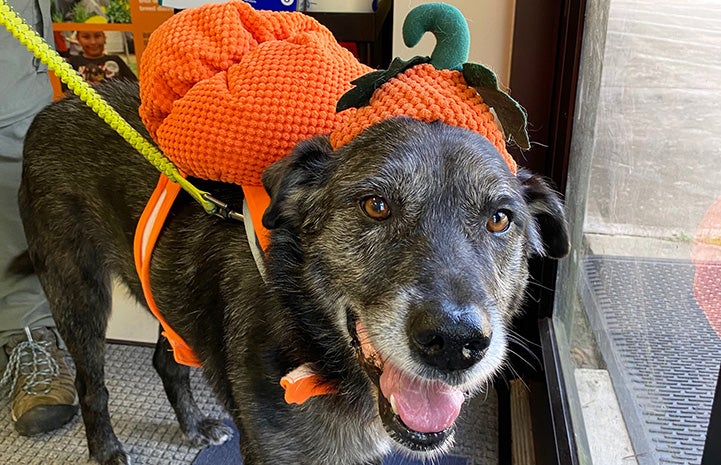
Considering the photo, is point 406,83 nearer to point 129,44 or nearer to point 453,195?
point 453,195

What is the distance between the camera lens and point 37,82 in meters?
2.25

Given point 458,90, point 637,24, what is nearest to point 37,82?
point 458,90

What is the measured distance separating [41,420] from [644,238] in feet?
5.90

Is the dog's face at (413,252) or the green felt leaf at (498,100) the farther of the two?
the green felt leaf at (498,100)

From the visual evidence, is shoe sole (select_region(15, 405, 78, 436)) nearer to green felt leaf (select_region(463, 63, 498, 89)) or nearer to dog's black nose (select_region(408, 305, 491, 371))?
dog's black nose (select_region(408, 305, 491, 371))

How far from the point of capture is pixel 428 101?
115cm

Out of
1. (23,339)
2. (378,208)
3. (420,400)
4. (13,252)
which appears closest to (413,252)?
(378,208)

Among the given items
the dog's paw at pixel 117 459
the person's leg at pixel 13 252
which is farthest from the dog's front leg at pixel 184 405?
the person's leg at pixel 13 252

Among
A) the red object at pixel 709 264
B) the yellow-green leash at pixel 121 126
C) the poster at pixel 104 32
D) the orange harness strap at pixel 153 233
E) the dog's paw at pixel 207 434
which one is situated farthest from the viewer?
the poster at pixel 104 32

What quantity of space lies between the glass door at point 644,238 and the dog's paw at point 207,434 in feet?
3.36

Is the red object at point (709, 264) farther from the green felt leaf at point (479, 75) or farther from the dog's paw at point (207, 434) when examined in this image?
the dog's paw at point (207, 434)

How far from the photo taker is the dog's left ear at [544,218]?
1322 millimetres

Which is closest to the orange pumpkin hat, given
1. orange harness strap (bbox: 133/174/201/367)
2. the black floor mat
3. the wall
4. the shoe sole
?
orange harness strap (bbox: 133/174/201/367)

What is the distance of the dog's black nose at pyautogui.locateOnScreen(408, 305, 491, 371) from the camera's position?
96cm
